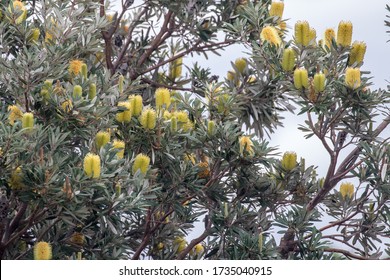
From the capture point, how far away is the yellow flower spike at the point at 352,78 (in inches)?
176

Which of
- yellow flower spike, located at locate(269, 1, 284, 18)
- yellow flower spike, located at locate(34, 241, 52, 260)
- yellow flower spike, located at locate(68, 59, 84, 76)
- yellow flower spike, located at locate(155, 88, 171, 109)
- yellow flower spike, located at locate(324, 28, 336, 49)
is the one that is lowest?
yellow flower spike, located at locate(34, 241, 52, 260)

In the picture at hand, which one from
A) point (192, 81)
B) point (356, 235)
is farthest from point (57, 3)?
point (356, 235)

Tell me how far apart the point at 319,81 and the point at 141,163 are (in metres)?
1.11

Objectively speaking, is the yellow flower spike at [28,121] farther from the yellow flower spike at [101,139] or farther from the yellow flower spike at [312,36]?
the yellow flower spike at [312,36]

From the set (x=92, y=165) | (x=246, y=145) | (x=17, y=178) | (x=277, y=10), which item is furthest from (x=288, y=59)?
(x=17, y=178)

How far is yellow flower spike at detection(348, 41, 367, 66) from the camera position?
4715 mm

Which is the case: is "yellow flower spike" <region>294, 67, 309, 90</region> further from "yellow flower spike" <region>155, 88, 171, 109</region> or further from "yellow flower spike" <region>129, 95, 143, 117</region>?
"yellow flower spike" <region>129, 95, 143, 117</region>

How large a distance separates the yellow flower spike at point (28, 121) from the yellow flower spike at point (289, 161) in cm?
179

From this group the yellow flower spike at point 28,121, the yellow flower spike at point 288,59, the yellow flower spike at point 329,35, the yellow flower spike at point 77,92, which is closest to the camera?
the yellow flower spike at point 28,121

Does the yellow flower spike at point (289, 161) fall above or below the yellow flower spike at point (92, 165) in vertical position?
above

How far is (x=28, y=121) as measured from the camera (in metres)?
3.94

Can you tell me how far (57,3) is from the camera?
16.9 feet

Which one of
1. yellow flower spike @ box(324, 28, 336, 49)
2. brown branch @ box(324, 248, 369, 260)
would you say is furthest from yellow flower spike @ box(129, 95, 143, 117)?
brown branch @ box(324, 248, 369, 260)

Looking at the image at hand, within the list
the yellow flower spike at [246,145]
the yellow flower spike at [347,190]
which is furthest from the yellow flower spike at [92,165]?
the yellow flower spike at [347,190]
